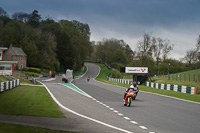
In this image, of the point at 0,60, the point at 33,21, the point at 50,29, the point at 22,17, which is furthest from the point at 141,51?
the point at 22,17

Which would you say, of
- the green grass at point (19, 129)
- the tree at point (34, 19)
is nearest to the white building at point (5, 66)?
the green grass at point (19, 129)

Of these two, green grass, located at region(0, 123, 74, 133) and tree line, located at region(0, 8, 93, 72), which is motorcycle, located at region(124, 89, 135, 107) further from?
tree line, located at region(0, 8, 93, 72)

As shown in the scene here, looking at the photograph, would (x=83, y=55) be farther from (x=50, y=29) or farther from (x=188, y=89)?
(x=188, y=89)

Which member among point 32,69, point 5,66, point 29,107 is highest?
point 5,66

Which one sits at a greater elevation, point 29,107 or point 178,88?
point 178,88

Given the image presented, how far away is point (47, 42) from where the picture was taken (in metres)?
105

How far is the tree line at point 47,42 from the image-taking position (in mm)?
100312

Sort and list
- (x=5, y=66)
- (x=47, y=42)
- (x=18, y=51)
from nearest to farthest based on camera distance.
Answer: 1. (x=5, y=66)
2. (x=18, y=51)
3. (x=47, y=42)

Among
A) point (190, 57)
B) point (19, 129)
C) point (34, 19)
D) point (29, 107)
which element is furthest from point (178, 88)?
point (34, 19)

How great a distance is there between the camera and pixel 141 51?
85.3m

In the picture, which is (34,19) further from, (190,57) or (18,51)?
(190,57)

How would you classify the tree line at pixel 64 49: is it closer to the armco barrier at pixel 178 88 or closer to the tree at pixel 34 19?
the tree at pixel 34 19

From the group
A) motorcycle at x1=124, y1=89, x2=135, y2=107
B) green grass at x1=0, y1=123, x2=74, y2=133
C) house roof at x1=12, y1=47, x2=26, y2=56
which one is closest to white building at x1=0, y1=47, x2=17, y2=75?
house roof at x1=12, y1=47, x2=26, y2=56

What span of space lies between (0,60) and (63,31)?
187 feet
